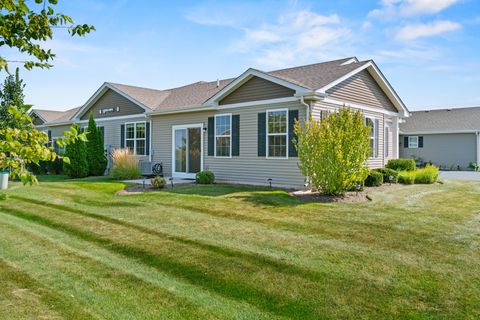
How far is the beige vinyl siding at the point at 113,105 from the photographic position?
61.0ft

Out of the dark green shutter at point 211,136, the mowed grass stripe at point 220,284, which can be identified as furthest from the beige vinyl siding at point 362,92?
the mowed grass stripe at point 220,284

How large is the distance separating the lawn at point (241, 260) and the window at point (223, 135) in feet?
16.9

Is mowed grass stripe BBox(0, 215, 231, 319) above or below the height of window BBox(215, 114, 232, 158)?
below

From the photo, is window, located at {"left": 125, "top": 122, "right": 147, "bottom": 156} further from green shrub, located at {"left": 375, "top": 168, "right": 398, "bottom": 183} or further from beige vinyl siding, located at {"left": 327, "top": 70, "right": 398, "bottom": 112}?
green shrub, located at {"left": 375, "top": 168, "right": 398, "bottom": 183}

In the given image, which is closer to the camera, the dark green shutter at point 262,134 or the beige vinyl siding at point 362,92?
the dark green shutter at point 262,134

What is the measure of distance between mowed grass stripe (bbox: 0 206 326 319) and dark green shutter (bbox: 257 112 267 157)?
7244 mm

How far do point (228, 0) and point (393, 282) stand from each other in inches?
263

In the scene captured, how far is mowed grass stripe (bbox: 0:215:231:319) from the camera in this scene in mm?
3838

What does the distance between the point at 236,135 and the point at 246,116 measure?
817mm

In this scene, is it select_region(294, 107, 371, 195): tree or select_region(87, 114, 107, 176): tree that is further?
select_region(87, 114, 107, 176): tree

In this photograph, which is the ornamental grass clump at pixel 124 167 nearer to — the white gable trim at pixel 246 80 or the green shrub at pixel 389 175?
the white gable trim at pixel 246 80

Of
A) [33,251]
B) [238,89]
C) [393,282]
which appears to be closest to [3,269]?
[33,251]

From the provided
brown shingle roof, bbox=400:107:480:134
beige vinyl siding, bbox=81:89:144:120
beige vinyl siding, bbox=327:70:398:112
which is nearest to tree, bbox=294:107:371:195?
beige vinyl siding, bbox=327:70:398:112

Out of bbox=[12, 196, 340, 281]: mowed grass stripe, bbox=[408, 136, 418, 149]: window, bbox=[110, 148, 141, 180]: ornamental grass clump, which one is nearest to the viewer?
bbox=[12, 196, 340, 281]: mowed grass stripe
